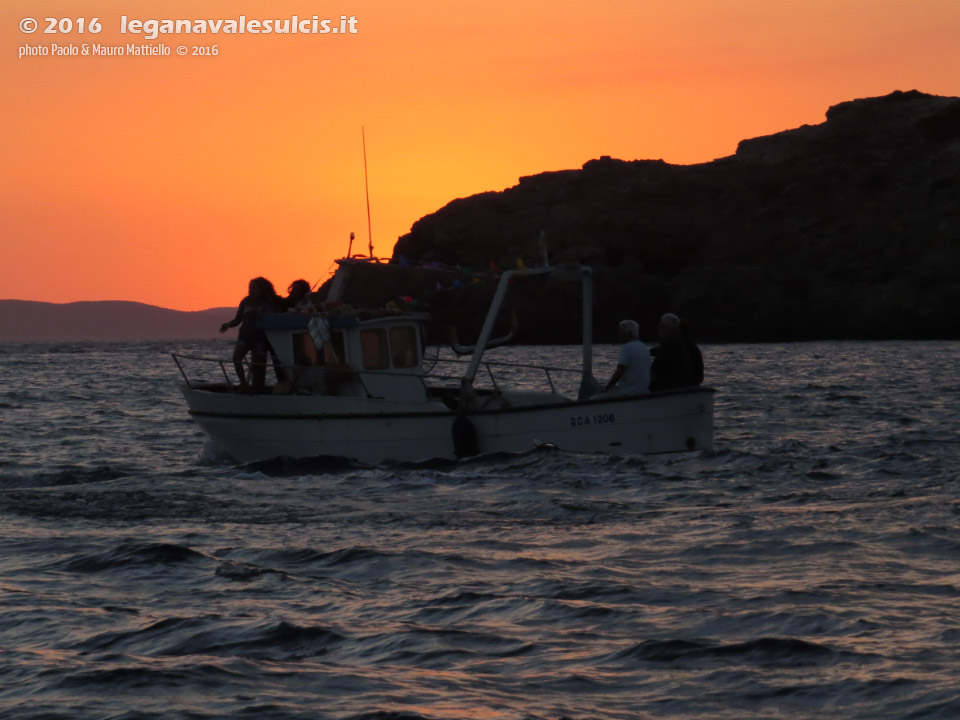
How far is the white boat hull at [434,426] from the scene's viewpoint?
17.0 meters

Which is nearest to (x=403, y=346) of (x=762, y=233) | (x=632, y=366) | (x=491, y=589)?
(x=632, y=366)

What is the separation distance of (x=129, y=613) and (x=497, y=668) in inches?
109

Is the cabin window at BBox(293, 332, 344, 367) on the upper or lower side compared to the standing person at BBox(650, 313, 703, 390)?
upper

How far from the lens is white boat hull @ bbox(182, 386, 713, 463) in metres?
17.0

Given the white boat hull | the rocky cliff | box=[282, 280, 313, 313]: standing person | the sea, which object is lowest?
the sea

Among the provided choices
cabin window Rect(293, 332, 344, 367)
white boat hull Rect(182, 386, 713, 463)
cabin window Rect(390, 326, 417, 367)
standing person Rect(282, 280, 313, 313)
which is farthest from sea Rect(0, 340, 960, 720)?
standing person Rect(282, 280, 313, 313)

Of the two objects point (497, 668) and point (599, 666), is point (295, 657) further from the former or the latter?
point (599, 666)

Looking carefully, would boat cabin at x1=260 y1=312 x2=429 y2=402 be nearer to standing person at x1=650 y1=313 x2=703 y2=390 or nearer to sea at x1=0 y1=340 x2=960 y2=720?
sea at x1=0 y1=340 x2=960 y2=720

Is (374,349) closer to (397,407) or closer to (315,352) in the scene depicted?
(315,352)

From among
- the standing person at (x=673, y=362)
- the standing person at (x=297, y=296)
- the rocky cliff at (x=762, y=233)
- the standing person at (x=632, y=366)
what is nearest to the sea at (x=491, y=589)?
the standing person at (x=632, y=366)

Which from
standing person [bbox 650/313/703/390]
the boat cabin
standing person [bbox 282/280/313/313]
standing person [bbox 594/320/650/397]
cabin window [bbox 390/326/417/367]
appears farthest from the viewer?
standing person [bbox 282/280/313/313]

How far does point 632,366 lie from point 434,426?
2.85 metres

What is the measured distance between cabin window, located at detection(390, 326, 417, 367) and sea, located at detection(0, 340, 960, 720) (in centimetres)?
223

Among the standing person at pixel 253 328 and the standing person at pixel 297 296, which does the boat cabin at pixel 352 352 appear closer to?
the standing person at pixel 253 328
